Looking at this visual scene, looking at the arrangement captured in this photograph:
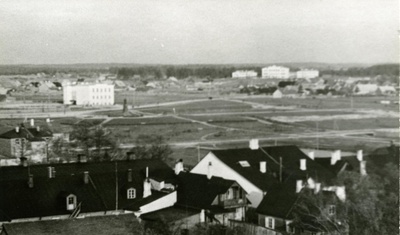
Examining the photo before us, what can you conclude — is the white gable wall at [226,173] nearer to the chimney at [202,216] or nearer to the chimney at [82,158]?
the chimney at [202,216]

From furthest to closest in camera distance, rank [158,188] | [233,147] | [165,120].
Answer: [233,147] → [165,120] → [158,188]

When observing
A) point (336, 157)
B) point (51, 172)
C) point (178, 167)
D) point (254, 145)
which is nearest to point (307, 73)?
point (254, 145)

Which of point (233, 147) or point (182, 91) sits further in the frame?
point (233, 147)

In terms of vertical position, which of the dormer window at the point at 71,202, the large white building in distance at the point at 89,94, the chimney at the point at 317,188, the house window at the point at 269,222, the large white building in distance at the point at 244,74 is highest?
the large white building in distance at the point at 244,74

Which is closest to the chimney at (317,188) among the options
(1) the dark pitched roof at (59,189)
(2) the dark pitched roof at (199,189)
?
(2) the dark pitched roof at (199,189)

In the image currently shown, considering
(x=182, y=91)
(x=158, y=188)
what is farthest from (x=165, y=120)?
(x=158, y=188)

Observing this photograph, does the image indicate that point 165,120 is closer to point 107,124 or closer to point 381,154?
point 107,124

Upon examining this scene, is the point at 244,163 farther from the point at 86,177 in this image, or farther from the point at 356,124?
the point at 86,177

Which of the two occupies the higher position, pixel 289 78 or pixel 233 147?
pixel 289 78
